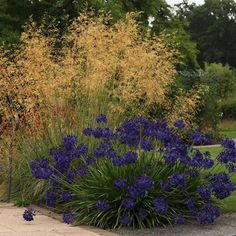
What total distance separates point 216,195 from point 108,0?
45.5 feet

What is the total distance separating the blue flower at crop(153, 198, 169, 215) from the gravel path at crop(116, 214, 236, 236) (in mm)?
260

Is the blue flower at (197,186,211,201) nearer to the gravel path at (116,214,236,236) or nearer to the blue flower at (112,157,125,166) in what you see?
the gravel path at (116,214,236,236)

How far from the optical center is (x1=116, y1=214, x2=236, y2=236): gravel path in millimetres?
7370

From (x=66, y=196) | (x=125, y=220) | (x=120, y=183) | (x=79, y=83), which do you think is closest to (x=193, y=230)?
(x=125, y=220)

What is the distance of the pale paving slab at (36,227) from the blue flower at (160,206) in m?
0.84

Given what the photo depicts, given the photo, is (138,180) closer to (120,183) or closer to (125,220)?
(120,183)

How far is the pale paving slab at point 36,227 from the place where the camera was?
7.41 m

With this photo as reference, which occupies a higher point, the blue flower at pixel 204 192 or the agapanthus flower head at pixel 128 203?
the blue flower at pixel 204 192

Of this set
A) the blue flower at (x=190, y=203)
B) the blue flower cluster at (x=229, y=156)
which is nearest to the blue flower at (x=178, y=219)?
the blue flower at (x=190, y=203)

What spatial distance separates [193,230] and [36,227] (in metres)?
2.10

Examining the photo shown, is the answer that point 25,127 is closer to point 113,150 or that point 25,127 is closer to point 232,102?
point 113,150

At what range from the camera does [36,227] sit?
7887 mm

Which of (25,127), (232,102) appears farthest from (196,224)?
(232,102)

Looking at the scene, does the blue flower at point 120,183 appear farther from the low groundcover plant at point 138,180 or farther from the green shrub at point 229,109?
the green shrub at point 229,109
